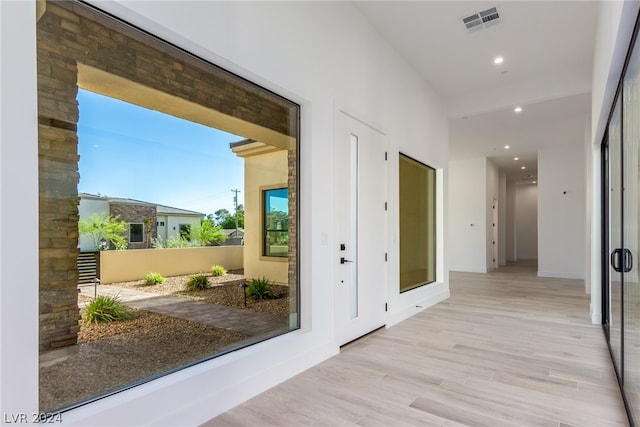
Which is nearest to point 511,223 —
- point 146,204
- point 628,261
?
point 628,261

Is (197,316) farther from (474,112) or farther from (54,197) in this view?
(474,112)

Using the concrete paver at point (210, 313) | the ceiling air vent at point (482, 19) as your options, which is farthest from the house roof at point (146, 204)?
the ceiling air vent at point (482, 19)

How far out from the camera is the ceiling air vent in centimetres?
405

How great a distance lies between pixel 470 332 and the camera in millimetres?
4348

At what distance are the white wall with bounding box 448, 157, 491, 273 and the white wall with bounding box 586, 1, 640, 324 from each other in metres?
5.75

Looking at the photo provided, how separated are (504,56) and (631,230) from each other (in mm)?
3569

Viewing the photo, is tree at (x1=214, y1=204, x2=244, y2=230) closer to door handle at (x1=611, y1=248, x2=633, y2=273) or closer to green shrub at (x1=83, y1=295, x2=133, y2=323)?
green shrub at (x1=83, y1=295, x2=133, y2=323)

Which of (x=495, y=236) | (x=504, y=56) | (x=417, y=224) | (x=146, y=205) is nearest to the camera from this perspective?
(x=146, y=205)

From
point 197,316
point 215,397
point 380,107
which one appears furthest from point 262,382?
point 380,107

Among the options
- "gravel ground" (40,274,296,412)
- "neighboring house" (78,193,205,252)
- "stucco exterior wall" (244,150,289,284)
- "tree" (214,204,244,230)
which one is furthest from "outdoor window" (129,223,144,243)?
"stucco exterior wall" (244,150,289,284)

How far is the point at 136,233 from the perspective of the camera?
252 cm

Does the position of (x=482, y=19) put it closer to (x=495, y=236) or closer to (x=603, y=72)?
(x=603, y=72)

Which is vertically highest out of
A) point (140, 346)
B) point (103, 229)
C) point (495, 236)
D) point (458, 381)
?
point (103, 229)

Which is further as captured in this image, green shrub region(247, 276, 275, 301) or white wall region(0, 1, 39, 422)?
green shrub region(247, 276, 275, 301)
